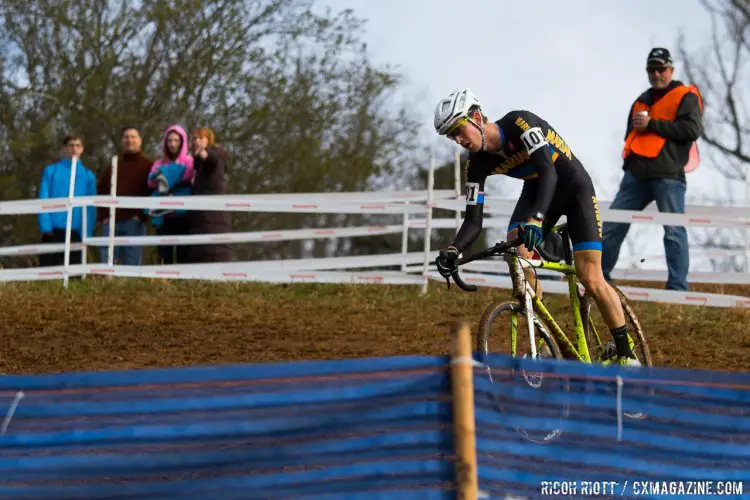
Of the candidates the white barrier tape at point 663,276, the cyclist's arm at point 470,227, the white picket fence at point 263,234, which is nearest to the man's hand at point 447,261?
the cyclist's arm at point 470,227

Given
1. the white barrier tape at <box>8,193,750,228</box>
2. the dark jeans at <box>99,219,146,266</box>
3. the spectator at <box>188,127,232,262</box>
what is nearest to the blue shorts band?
the white barrier tape at <box>8,193,750,228</box>

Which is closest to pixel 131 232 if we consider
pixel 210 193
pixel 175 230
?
pixel 175 230

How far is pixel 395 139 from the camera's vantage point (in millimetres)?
24703

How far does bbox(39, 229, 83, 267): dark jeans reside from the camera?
45.2 ft

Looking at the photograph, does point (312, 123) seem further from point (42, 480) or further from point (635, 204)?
point (42, 480)

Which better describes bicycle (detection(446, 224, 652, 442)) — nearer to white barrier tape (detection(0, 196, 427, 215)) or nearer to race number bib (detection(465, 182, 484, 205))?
race number bib (detection(465, 182, 484, 205))

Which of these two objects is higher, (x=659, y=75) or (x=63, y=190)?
(x=659, y=75)

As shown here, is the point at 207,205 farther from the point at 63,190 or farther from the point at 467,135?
the point at 467,135

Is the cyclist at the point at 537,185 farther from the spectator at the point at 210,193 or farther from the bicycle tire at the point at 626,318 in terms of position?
the spectator at the point at 210,193

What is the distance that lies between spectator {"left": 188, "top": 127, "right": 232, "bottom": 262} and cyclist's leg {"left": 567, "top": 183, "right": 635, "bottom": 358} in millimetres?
6639

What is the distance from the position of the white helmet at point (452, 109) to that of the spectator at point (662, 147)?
5.17 meters

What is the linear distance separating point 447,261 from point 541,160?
2.64ft

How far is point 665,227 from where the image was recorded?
11852mm

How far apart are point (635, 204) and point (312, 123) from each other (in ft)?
40.1
